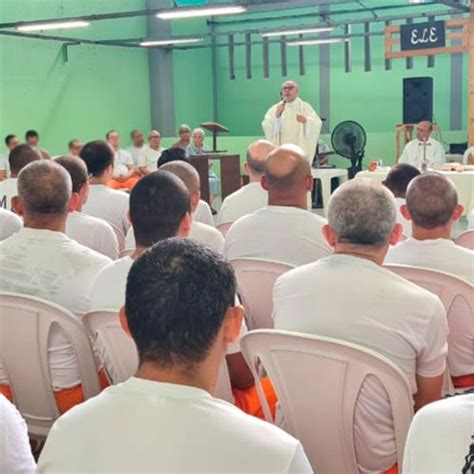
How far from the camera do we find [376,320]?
78.1 inches

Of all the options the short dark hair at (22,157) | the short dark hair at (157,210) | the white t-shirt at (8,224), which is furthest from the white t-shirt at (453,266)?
the short dark hair at (22,157)

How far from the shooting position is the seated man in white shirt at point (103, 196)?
14.8 feet

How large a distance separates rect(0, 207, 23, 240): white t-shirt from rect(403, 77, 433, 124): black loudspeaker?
9381 millimetres

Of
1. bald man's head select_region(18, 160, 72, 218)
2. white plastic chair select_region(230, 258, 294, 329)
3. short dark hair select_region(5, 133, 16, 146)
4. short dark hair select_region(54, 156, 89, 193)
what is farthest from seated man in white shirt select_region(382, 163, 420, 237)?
short dark hair select_region(5, 133, 16, 146)

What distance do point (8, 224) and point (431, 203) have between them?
84.2 inches

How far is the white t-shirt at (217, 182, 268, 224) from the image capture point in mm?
4629

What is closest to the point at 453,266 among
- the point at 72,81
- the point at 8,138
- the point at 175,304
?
the point at 175,304

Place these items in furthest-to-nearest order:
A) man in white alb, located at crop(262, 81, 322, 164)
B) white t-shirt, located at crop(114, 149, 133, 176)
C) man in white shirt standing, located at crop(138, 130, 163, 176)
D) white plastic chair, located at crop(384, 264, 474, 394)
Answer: man in white shirt standing, located at crop(138, 130, 163, 176)
white t-shirt, located at crop(114, 149, 133, 176)
man in white alb, located at crop(262, 81, 322, 164)
white plastic chair, located at crop(384, 264, 474, 394)

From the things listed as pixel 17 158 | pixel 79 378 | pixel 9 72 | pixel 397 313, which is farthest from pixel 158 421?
pixel 9 72

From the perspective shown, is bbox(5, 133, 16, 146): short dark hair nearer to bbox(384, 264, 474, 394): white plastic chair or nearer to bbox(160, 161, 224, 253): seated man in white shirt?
bbox(160, 161, 224, 253): seated man in white shirt

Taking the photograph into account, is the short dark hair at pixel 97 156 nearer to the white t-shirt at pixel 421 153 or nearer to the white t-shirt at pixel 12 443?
the white t-shirt at pixel 12 443

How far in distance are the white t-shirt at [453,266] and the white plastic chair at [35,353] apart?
120 centimetres

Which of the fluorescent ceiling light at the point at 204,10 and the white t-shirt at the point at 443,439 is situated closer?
the white t-shirt at the point at 443,439

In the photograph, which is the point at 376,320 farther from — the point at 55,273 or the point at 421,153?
the point at 421,153
